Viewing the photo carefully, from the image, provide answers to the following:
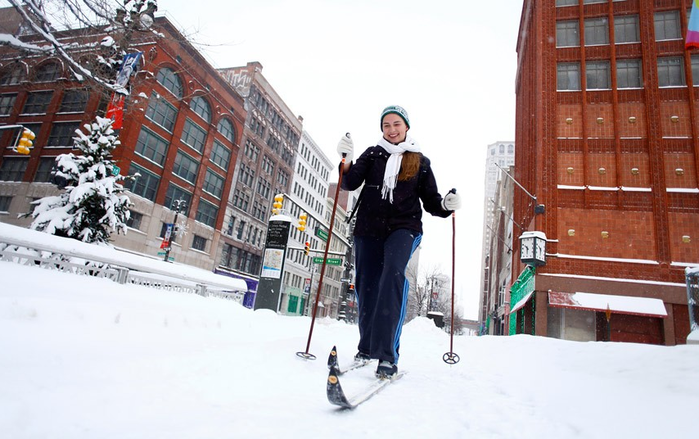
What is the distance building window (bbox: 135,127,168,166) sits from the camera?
1194 inches

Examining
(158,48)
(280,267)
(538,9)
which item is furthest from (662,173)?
(158,48)

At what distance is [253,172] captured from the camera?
44.9m

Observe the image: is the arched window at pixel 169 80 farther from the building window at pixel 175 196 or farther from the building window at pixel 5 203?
the building window at pixel 5 203

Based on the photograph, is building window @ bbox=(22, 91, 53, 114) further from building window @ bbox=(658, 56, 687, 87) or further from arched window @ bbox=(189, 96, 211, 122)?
building window @ bbox=(658, 56, 687, 87)

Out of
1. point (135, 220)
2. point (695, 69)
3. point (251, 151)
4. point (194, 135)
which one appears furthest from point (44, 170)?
point (695, 69)

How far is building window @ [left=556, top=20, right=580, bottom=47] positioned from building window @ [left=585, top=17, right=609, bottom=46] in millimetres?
542

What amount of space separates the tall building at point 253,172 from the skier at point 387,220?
1486 inches

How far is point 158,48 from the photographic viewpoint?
29.1 metres

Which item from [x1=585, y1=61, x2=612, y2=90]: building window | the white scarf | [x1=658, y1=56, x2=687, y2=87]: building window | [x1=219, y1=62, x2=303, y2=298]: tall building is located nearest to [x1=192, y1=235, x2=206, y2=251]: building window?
[x1=219, y1=62, x2=303, y2=298]: tall building

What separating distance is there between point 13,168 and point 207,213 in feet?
49.6

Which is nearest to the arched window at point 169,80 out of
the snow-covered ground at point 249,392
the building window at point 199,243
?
the building window at point 199,243

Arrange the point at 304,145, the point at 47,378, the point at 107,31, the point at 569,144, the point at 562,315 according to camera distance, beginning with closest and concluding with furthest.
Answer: the point at 47,378, the point at 107,31, the point at 562,315, the point at 569,144, the point at 304,145

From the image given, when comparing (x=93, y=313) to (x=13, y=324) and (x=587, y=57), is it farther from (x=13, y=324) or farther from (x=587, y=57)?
(x=587, y=57)

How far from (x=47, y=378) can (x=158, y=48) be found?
109 ft
